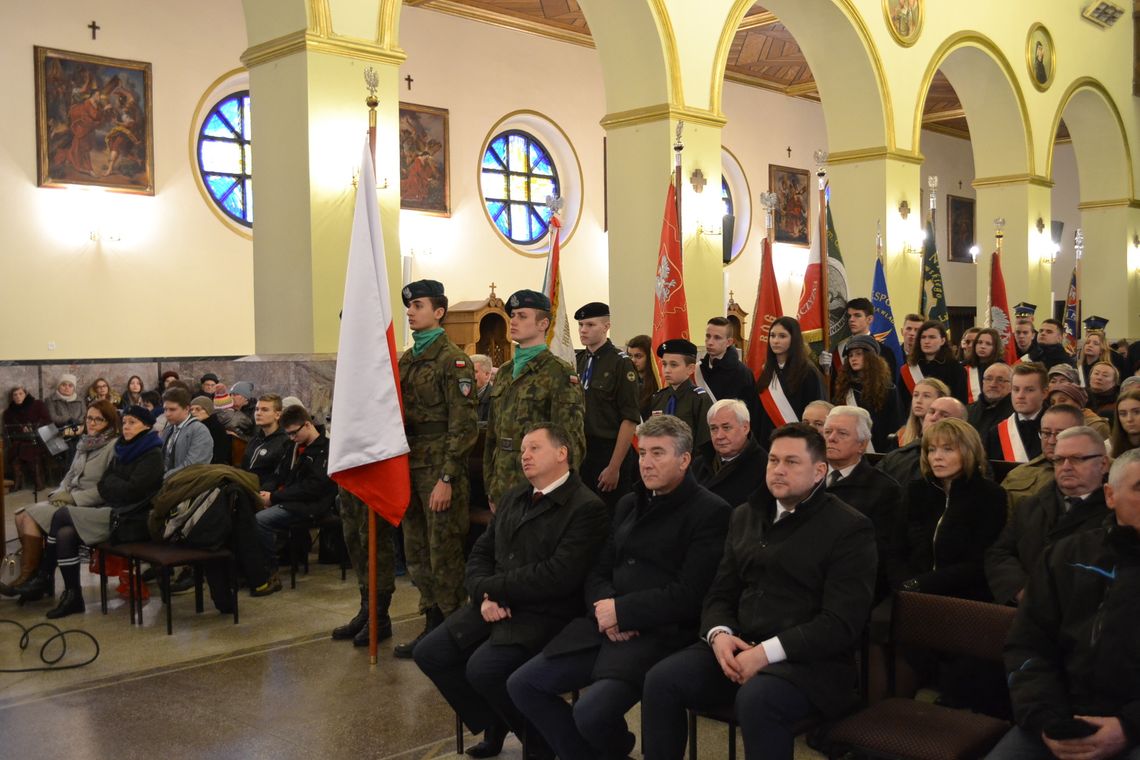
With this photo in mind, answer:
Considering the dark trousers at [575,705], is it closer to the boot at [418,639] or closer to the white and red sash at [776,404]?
the boot at [418,639]

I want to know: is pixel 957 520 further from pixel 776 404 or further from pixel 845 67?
pixel 845 67

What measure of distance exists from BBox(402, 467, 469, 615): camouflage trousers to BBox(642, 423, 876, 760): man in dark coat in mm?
1940

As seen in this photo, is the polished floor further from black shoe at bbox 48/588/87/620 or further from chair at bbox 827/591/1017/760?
chair at bbox 827/591/1017/760

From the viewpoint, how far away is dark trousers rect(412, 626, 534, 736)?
3730mm

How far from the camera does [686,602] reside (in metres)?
3.53

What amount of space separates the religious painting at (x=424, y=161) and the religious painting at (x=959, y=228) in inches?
531

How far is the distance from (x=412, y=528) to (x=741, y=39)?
13.5m

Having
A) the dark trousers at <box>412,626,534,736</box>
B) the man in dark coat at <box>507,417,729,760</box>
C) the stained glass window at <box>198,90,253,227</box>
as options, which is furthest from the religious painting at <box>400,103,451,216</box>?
the man in dark coat at <box>507,417,729,760</box>

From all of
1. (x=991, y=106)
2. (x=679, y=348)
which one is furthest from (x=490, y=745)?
(x=991, y=106)

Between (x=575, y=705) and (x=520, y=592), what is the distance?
0.46 meters

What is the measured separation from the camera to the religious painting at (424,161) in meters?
15.2

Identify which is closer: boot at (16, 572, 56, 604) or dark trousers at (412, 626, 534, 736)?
dark trousers at (412, 626, 534, 736)

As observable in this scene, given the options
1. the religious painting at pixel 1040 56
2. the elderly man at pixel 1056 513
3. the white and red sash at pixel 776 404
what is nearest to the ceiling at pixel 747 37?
the religious painting at pixel 1040 56

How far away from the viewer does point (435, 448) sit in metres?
5.23
